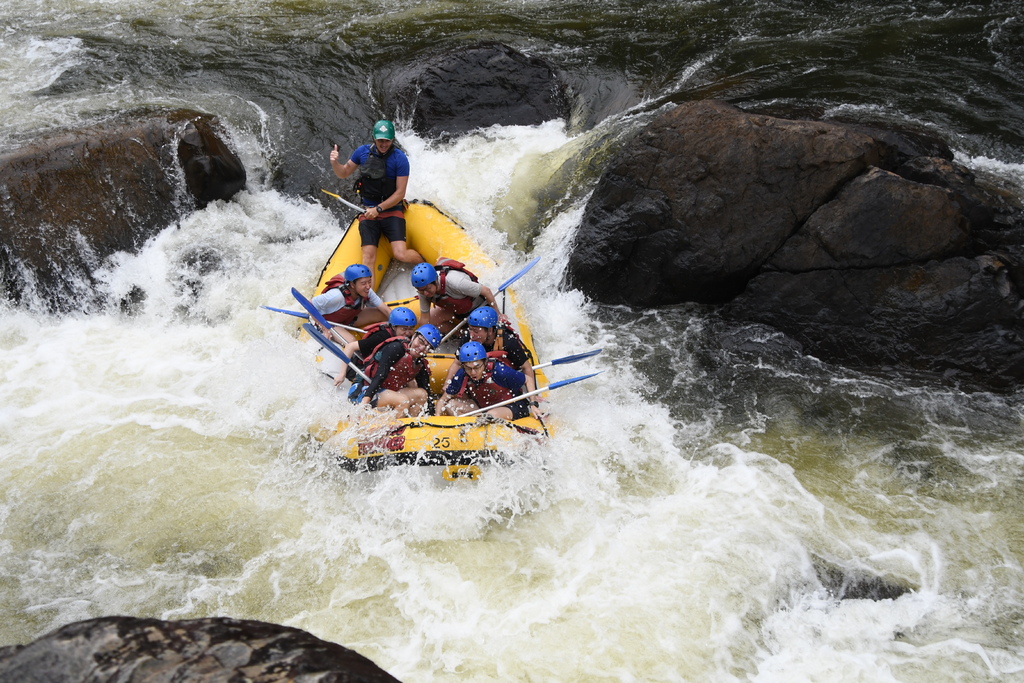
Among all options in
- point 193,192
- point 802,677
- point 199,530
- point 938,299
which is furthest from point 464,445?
point 193,192

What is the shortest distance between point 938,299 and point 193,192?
6.88 metres

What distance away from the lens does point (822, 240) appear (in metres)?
6.09

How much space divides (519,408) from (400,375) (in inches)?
34.3

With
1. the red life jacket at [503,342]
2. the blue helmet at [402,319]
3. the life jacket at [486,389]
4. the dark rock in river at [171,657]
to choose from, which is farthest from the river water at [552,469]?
the dark rock in river at [171,657]

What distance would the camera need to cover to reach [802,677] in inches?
160

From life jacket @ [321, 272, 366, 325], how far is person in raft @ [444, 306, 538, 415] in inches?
37.3

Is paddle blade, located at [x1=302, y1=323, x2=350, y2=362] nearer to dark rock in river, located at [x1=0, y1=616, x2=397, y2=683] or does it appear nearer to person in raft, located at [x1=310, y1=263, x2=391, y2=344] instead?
person in raft, located at [x1=310, y1=263, x2=391, y2=344]

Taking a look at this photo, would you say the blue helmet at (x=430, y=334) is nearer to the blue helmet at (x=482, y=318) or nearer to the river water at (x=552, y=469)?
the blue helmet at (x=482, y=318)

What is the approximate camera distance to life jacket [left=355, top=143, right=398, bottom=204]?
6.66m

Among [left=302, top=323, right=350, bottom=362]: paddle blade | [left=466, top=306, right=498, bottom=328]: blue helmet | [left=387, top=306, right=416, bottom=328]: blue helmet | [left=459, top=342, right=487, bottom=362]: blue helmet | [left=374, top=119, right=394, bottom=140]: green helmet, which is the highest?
[left=374, top=119, right=394, bottom=140]: green helmet

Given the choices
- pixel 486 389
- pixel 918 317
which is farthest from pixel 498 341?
pixel 918 317

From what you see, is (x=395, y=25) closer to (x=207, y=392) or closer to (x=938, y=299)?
(x=207, y=392)

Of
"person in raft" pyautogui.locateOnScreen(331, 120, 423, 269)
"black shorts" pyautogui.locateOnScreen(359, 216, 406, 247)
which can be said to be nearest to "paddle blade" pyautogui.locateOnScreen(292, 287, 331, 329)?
"person in raft" pyautogui.locateOnScreen(331, 120, 423, 269)

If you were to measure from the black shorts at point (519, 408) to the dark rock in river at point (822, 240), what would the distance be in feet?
6.08
